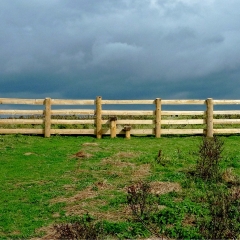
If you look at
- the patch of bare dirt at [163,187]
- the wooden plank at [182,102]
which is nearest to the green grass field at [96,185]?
the patch of bare dirt at [163,187]

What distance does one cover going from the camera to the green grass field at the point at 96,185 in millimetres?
7379

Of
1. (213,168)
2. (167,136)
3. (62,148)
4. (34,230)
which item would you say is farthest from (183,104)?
(34,230)

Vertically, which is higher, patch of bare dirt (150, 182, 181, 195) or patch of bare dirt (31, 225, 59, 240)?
patch of bare dirt (150, 182, 181, 195)

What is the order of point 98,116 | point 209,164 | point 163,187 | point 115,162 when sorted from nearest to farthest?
point 163,187 < point 209,164 < point 115,162 < point 98,116

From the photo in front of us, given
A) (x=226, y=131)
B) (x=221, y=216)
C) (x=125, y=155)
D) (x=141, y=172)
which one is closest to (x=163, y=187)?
(x=141, y=172)

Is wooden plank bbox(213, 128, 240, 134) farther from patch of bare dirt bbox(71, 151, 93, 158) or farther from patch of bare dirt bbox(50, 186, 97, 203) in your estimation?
patch of bare dirt bbox(50, 186, 97, 203)

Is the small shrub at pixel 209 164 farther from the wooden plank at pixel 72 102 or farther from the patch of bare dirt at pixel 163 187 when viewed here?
the wooden plank at pixel 72 102

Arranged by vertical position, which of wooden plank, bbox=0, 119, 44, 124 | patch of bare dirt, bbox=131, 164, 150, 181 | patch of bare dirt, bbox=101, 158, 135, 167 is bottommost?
patch of bare dirt, bbox=131, 164, 150, 181

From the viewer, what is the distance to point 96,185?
9.59 meters

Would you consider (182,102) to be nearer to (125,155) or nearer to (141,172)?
(125,155)

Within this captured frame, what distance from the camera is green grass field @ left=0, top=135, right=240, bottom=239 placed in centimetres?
738

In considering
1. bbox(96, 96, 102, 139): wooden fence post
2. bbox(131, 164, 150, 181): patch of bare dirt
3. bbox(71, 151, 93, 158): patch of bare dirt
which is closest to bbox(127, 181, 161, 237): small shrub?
bbox(131, 164, 150, 181): patch of bare dirt

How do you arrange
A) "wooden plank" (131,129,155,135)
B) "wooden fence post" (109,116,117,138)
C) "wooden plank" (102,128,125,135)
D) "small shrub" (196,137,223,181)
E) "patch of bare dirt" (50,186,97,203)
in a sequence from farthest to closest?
"wooden plank" (131,129,155,135)
"wooden plank" (102,128,125,135)
"wooden fence post" (109,116,117,138)
"small shrub" (196,137,223,181)
"patch of bare dirt" (50,186,97,203)

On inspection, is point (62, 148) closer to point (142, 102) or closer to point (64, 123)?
point (64, 123)
